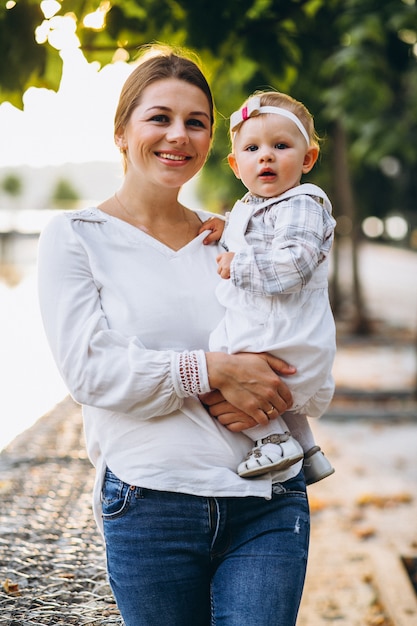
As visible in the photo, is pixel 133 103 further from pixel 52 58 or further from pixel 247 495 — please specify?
pixel 52 58

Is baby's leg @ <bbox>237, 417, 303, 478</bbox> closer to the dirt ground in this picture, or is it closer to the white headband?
the white headband

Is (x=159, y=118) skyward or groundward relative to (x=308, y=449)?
skyward

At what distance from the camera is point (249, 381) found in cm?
205

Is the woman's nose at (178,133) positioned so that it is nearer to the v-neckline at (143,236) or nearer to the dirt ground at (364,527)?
the v-neckline at (143,236)

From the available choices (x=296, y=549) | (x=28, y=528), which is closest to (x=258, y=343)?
(x=296, y=549)

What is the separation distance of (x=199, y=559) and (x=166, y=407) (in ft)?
1.25

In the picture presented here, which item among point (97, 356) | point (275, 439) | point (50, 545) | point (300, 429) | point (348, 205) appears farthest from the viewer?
point (348, 205)

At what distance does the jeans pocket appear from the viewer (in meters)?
2.00

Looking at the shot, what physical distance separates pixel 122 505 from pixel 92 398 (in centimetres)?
27

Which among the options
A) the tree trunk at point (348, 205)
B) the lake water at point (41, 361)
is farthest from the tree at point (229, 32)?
the lake water at point (41, 361)

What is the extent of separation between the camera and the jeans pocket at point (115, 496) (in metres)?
2.00

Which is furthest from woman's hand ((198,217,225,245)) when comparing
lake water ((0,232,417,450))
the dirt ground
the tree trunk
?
the tree trunk

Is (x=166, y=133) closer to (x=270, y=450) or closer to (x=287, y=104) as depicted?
(x=287, y=104)

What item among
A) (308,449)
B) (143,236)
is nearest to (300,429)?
(308,449)
